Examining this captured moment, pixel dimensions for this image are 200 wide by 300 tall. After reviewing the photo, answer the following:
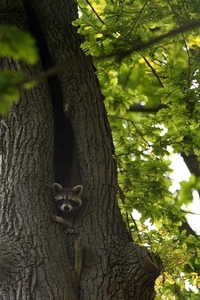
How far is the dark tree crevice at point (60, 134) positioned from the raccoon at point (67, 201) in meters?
0.18

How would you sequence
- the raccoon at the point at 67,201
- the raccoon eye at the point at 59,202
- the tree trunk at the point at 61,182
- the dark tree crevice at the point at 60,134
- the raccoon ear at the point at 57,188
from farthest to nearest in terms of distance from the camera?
the dark tree crevice at the point at 60,134
the raccoon eye at the point at 59,202
the raccoon ear at the point at 57,188
the raccoon at the point at 67,201
the tree trunk at the point at 61,182

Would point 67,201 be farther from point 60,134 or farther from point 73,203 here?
point 60,134

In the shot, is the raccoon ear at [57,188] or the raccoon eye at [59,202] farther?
the raccoon eye at [59,202]

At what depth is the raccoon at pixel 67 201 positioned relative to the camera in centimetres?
487

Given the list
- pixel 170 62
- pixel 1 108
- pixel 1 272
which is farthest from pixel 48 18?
pixel 1 108

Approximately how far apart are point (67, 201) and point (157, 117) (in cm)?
179

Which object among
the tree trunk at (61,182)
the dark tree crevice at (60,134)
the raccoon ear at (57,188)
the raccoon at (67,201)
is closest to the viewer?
the tree trunk at (61,182)

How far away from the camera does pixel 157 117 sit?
6.51 metres

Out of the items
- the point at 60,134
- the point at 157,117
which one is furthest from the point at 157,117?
the point at 60,134

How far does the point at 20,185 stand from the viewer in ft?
15.2

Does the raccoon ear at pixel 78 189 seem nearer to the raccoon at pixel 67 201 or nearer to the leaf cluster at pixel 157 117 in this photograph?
the raccoon at pixel 67 201

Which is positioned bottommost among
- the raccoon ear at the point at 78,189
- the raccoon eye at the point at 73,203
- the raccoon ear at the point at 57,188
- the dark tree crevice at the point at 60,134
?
the raccoon eye at the point at 73,203

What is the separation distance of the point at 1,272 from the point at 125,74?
5878 millimetres

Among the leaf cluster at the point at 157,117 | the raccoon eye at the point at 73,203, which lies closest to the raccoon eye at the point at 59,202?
the raccoon eye at the point at 73,203
